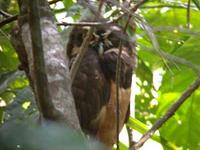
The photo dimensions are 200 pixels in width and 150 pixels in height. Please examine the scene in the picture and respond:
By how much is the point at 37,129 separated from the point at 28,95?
725mm

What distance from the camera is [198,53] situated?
1.45m

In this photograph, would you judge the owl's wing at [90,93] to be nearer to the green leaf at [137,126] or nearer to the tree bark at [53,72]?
the green leaf at [137,126]

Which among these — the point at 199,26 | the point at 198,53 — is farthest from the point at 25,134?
the point at 199,26

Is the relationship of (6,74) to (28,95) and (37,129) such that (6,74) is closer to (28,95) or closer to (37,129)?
(28,95)

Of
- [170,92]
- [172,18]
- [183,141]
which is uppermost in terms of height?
[172,18]

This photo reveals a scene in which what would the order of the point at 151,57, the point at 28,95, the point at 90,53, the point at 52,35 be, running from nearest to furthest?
the point at 52,35
the point at 28,95
the point at 90,53
the point at 151,57

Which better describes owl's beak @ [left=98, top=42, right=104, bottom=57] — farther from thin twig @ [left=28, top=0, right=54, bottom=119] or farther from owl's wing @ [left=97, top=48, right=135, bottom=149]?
thin twig @ [left=28, top=0, right=54, bottom=119]

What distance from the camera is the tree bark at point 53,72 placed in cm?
67

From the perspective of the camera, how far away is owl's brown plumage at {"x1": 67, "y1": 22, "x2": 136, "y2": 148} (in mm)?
1426

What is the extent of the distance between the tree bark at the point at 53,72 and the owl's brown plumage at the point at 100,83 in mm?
552

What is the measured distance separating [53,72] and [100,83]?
0.72 meters

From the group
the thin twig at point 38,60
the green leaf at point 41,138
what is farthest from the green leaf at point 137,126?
the green leaf at point 41,138

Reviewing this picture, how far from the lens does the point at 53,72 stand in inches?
29.5

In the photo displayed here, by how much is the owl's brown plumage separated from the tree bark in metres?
0.55
